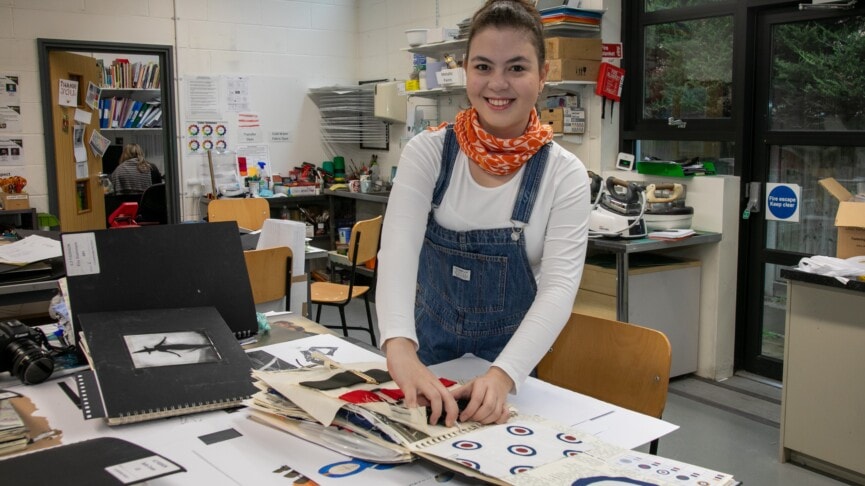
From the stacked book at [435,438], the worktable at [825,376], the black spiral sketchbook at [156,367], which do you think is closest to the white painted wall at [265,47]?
the worktable at [825,376]

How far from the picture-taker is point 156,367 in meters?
1.40

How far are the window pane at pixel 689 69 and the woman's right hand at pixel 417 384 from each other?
Answer: 10.9 feet

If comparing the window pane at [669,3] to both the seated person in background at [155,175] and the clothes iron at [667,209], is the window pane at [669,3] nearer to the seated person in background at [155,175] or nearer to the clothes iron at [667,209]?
the clothes iron at [667,209]

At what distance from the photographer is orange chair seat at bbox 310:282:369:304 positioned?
425cm

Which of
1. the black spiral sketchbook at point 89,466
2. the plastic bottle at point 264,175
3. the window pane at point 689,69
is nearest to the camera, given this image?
the black spiral sketchbook at point 89,466

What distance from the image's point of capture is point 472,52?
1.51 meters

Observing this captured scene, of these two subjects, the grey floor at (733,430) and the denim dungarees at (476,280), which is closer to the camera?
the denim dungarees at (476,280)

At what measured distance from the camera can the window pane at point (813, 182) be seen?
3652 mm

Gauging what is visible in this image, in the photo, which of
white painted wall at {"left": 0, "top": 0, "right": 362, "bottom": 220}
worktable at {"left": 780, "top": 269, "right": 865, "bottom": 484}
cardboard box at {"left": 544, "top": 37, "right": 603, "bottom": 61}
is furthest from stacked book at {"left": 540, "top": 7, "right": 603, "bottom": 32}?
white painted wall at {"left": 0, "top": 0, "right": 362, "bottom": 220}

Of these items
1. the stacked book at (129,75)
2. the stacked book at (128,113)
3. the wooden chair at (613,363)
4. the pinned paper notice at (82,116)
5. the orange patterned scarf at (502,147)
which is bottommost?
the wooden chair at (613,363)

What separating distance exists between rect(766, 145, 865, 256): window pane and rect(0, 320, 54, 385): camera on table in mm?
3510

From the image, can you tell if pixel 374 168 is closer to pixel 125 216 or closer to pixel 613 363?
pixel 125 216

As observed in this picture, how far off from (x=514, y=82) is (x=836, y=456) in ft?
7.45

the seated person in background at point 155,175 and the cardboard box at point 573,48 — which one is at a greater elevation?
the cardboard box at point 573,48
